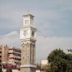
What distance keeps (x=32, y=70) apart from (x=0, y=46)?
49173 millimetres

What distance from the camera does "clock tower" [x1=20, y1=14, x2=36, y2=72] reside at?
101 metres

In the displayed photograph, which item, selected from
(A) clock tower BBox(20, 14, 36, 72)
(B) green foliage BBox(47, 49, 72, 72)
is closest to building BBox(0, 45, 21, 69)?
(A) clock tower BBox(20, 14, 36, 72)

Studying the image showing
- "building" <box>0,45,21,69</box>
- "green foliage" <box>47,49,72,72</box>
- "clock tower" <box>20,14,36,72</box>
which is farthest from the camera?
"building" <box>0,45,21,69</box>

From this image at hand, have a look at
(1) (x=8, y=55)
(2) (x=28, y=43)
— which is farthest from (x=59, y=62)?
(1) (x=8, y=55)

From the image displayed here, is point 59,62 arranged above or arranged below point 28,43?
below

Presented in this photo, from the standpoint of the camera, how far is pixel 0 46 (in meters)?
147

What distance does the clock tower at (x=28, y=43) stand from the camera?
3967 inches

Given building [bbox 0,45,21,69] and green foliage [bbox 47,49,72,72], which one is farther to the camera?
building [bbox 0,45,21,69]

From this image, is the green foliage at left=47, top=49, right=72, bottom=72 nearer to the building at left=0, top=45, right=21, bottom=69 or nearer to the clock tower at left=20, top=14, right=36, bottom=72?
the clock tower at left=20, top=14, right=36, bottom=72

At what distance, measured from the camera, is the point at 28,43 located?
337 feet

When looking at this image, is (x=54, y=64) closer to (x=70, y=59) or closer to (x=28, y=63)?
(x=70, y=59)

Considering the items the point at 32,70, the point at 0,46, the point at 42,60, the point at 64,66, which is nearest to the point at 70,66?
the point at 64,66

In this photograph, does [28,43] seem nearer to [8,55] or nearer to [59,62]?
[59,62]

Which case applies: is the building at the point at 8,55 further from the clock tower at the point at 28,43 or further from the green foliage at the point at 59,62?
the green foliage at the point at 59,62
